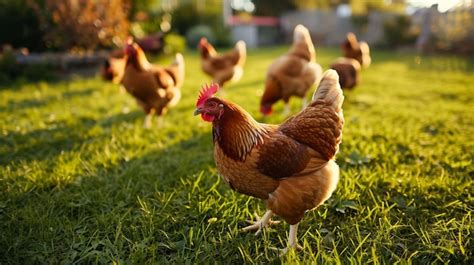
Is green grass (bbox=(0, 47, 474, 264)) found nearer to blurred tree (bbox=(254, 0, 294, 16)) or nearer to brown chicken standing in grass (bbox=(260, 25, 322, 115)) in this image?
brown chicken standing in grass (bbox=(260, 25, 322, 115))

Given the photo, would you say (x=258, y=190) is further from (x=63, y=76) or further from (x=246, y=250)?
(x=63, y=76)

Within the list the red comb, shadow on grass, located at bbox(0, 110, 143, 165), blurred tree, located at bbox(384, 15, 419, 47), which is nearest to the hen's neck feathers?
the red comb

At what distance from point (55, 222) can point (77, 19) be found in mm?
7455

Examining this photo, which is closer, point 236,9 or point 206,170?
point 206,170

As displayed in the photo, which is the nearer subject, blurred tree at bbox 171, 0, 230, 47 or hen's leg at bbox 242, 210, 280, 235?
hen's leg at bbox 242, 210, 280, 235

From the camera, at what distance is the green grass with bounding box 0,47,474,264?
2.05 m

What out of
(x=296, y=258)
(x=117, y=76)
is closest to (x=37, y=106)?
(x=117, y=76)

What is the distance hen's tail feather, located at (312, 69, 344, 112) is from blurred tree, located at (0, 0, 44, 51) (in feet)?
31.3

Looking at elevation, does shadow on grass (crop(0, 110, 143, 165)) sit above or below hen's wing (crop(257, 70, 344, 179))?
below

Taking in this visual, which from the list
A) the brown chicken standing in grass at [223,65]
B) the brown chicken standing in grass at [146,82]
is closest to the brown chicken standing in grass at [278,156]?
the brown chicken standing in grass at [146,82]

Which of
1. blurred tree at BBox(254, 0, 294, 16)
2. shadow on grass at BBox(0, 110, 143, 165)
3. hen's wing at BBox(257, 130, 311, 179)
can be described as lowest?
shadow on grass at BBox(0, 110, 143, 165)

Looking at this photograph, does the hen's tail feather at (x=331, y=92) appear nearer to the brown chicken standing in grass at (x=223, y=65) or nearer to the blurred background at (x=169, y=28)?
the brown chicken standing in grass at (x=223, y=65)

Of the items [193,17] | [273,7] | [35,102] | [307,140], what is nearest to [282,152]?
[307,140]

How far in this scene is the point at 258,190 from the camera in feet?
6.46
